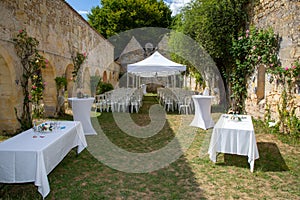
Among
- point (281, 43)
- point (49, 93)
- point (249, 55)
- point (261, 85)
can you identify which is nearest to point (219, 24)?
point (249, 55)

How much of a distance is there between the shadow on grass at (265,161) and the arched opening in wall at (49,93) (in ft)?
17.1

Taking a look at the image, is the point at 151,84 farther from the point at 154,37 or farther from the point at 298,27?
the point at 298,27

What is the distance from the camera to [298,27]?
196 inches

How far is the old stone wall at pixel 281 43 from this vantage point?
5.09m

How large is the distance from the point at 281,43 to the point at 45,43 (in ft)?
19.5

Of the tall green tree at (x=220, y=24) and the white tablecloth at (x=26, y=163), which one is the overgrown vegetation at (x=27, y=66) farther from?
the tall green tree at (x=220, y=24)

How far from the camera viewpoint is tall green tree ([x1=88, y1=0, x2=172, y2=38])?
21.3m

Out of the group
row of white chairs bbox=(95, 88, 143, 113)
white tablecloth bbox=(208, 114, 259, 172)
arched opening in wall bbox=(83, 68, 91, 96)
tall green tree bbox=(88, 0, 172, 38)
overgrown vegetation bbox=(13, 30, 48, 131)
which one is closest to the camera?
white tablecloth bbox=(208, 114, 259, 172)

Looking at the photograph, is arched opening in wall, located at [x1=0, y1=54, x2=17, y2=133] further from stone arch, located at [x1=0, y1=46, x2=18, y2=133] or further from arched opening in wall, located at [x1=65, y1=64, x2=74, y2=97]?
arched opening in wall, located at [x1=65, y1=64, x2=74, y2=97]

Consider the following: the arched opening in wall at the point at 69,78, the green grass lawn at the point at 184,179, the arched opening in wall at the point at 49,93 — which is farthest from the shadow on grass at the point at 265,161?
the arched opening in wall at the point at 69,78

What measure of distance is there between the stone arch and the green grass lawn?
6.01ft

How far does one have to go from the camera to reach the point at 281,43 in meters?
5.49

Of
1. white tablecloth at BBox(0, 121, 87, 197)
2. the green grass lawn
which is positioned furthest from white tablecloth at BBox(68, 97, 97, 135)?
white tablecloth at BBox(0, 121, 87, 197)

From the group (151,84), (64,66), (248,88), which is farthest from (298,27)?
(151,84)
